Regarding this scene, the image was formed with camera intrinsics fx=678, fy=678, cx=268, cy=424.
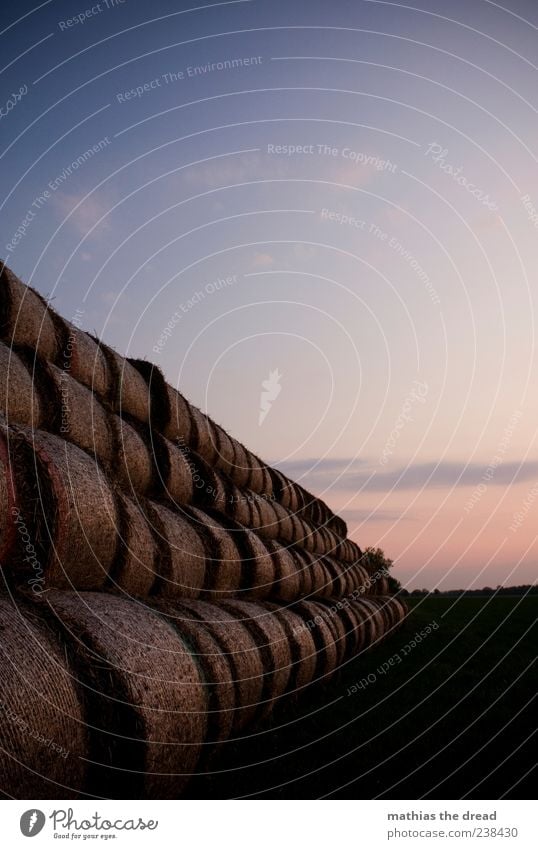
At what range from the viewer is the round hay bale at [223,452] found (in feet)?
36.8

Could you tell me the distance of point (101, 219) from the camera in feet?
21.3

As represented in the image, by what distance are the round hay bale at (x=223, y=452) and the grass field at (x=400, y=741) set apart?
12.8 ft

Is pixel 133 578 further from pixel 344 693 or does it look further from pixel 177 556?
pixel 344 693

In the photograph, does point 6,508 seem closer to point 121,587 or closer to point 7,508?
point 7,508

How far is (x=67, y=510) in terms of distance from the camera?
4574 millimetres

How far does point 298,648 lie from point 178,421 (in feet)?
12.1

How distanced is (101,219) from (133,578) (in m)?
3.39

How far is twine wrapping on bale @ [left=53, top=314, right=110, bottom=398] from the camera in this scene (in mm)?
7137

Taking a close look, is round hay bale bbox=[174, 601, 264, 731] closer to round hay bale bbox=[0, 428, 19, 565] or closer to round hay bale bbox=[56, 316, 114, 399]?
round hay bale bbox=[0, 428, 19, 565]

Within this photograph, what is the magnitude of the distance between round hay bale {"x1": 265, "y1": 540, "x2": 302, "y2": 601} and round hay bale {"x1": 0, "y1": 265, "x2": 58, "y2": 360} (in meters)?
4.07

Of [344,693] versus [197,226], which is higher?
[197,226]

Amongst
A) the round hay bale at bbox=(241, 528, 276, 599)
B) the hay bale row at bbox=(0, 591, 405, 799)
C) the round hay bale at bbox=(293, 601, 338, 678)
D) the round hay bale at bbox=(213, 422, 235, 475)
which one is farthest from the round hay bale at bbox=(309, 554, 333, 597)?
the hay bale row at bbox=(0, 591, 405, 799)

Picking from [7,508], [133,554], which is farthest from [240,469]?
[7,508]
